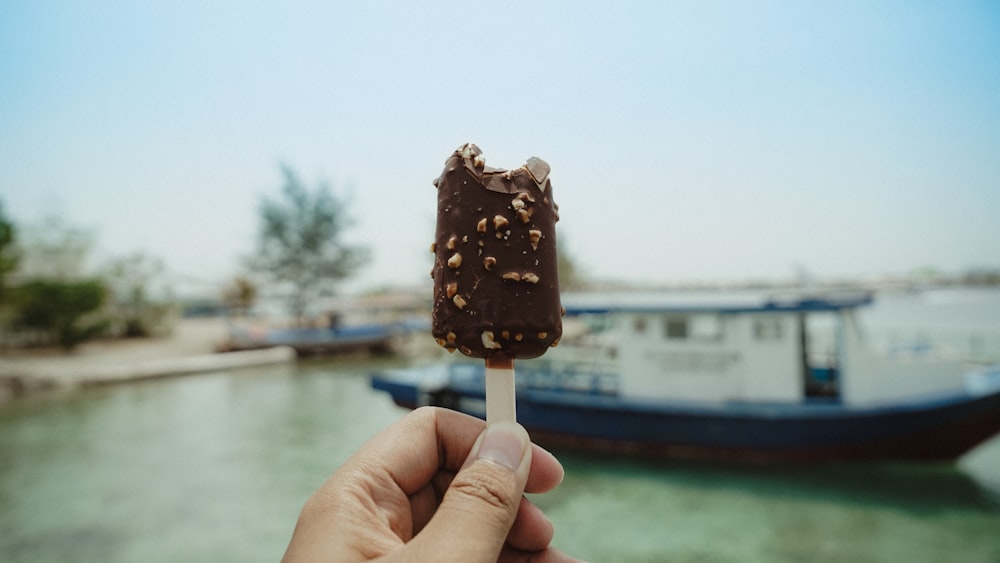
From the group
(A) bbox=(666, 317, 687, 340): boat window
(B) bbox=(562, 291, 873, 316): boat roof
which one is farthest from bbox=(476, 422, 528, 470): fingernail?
(A) bbox=(666, 317, 687, 340): boat window

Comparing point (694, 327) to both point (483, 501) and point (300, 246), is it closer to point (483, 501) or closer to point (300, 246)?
point (483, 501)

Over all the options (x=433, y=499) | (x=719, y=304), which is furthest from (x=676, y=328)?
(x=433, y=499)

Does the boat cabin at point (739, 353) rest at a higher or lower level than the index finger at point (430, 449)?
lower

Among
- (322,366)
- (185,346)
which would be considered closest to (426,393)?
(322,366)

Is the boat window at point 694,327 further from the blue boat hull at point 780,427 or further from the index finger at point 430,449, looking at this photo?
the index finger at point 430,449

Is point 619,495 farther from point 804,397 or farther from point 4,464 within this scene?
point 4,464

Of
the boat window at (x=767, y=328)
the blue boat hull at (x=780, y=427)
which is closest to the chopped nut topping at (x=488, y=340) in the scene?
the blue boat hull at (x=780, y=427)
